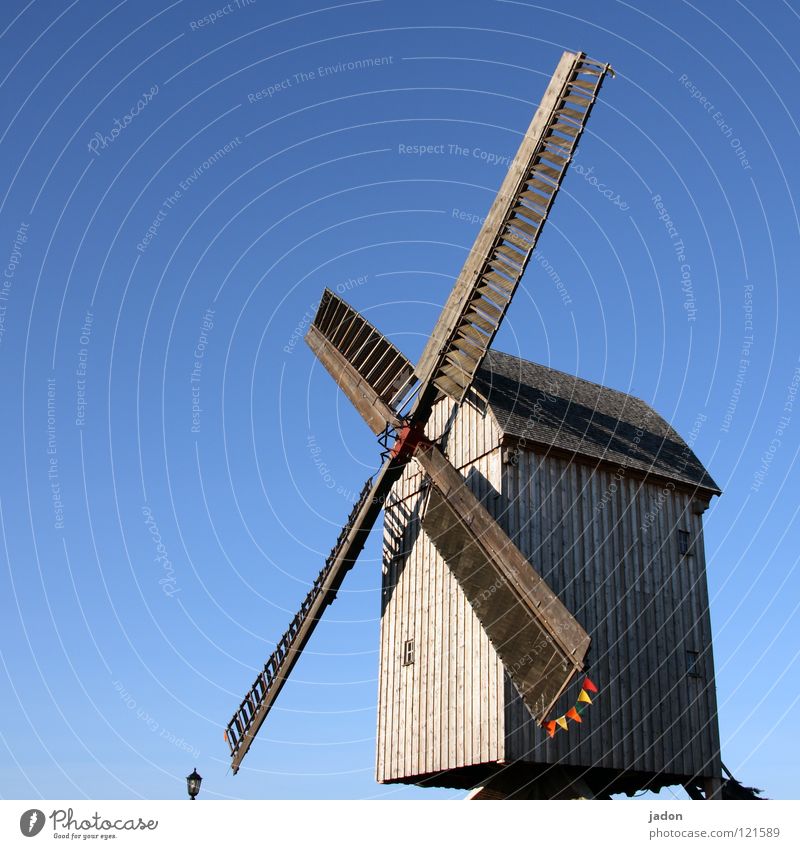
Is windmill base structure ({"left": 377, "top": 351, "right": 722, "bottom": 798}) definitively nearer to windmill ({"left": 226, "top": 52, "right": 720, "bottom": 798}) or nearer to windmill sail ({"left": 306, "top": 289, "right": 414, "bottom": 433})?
windmill ({"left": 226, "top": 52, "right": 720, "bottom": 798})

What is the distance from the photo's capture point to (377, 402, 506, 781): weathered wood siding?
19312mm

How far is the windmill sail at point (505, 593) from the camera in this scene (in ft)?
56.0

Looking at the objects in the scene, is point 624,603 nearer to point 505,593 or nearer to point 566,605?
point 566,605

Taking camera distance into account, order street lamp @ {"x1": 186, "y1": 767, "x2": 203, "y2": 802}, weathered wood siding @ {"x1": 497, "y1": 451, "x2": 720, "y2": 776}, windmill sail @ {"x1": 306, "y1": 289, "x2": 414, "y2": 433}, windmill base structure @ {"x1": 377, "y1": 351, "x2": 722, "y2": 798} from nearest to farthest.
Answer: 1. street lamp @ {"x1": 186, "y1": 767, "x2": 203, "y2": 802}
2. windmill base structure @ {"x1": 377, "y1": 351, "x2": 722, "y2": 798}
3. weathered wood siding @ {"x1": 497, "y1": 451, "x2": 720, "y2": 776}
4. windmill sail @ {"x1": 306, "y1": 289, "x2": 414, "y2": 433}

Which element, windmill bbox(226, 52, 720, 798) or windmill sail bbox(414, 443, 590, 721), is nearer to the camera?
windmill sail bbox(414, 443, 590, 721)

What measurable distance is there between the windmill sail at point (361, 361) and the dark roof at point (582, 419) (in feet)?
5.97

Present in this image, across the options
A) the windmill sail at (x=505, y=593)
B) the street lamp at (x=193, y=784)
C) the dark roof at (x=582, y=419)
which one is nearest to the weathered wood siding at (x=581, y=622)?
the dark roof at (x=582, y=419)

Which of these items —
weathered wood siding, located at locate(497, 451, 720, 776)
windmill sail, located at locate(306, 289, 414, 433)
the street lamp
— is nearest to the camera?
the street lamp

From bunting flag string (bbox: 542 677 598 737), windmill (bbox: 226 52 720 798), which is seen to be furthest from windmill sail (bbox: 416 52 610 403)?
bunting flag string (bbox: 542 677 598 737)

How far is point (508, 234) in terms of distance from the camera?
19.3m

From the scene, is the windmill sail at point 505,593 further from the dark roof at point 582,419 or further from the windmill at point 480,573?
the dark roof at point 582,419

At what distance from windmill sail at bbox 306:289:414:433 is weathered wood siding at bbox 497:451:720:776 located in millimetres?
2929
